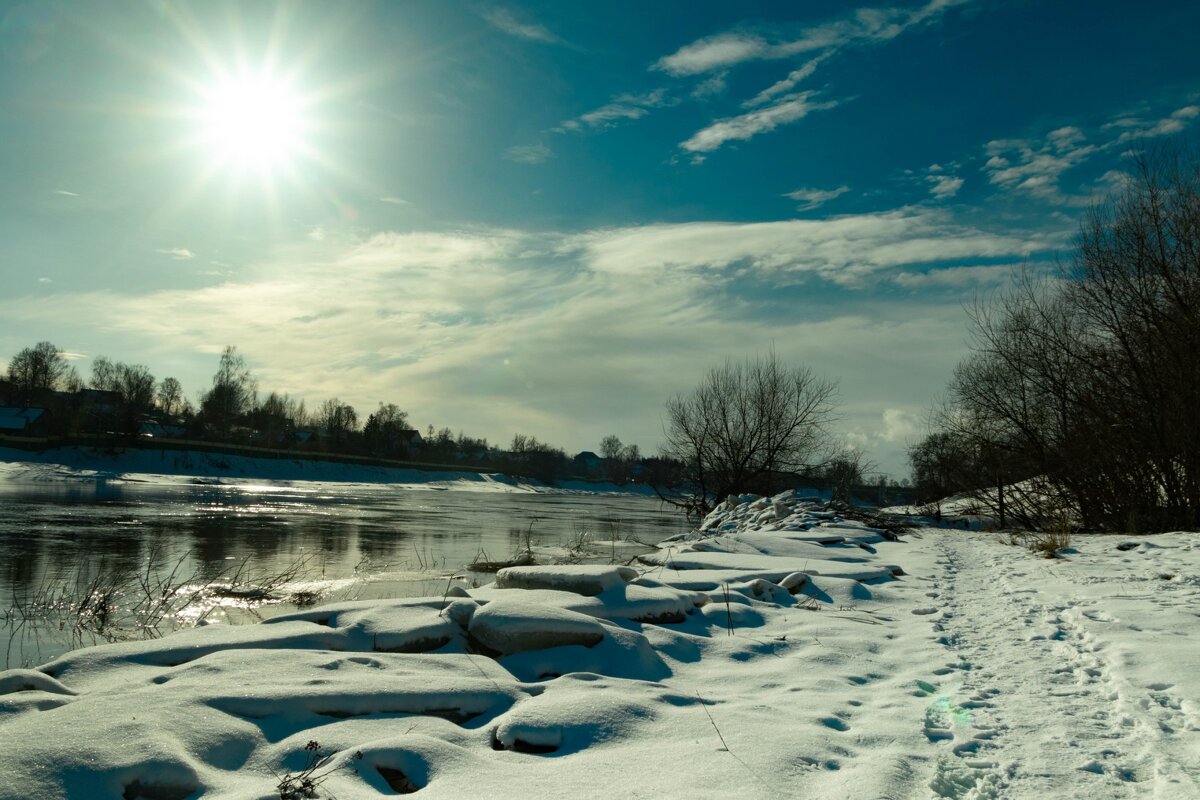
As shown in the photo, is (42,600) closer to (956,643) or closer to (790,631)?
(790,631)

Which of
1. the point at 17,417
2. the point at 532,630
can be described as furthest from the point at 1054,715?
the point at 17,417

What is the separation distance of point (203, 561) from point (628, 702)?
351 inches

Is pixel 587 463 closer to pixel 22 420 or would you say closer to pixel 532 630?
pixel 22 420

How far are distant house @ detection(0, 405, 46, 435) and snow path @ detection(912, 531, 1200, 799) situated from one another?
71.2 m

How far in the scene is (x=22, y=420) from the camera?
58781mm

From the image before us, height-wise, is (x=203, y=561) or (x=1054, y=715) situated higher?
(x=1054, y=715)

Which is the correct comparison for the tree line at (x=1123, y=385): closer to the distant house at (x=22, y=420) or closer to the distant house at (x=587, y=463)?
the distant house at (x=22, y=420)

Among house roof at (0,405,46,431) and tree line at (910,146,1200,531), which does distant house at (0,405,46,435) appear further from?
tree line at (910,146,1200,531)

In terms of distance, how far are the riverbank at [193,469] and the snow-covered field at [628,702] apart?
4218cm

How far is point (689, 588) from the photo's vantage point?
727 centimetres

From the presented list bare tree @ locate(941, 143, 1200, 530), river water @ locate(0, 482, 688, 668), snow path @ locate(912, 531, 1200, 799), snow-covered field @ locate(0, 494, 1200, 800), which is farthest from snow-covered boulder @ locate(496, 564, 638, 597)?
bare tree @ locate(941, 143, 1200, 530)

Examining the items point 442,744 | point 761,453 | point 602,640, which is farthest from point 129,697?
Answer: point 761,453

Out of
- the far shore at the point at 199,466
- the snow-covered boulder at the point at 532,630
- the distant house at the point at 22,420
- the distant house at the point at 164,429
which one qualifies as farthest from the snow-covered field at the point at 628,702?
the distant house at the point at 164,429

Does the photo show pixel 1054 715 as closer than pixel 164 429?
Yes
